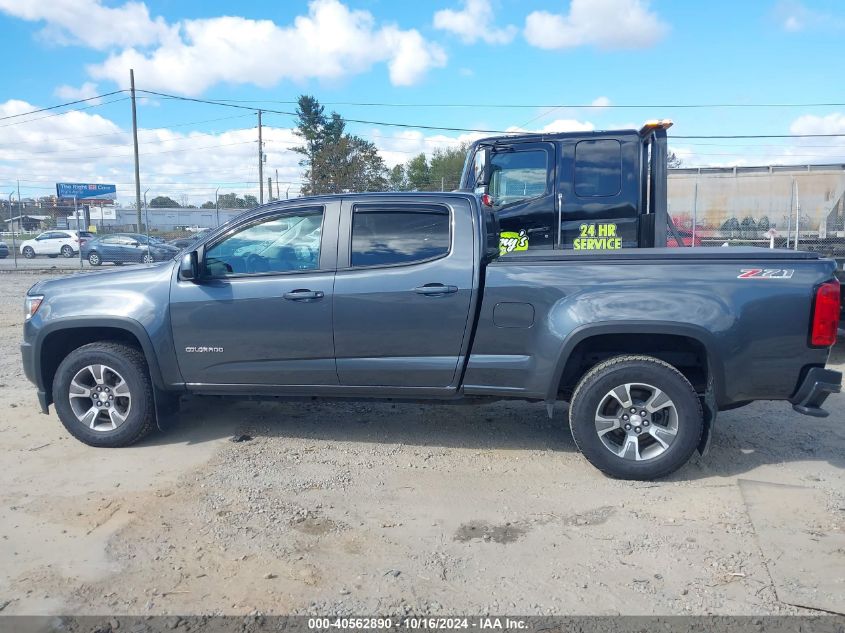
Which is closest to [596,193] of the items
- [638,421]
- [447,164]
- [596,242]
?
[596,242]

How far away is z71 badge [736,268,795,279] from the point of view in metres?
4.25

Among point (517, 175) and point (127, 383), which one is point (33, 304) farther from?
point (517, 175)

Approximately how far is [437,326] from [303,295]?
963 mm

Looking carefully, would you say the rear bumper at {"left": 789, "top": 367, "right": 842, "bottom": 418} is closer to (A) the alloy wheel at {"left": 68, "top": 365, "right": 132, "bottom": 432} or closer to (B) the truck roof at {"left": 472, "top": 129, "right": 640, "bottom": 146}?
(B) the truck roof at {"left": 472, "top": 129, "right": 640, "bottom": 146}

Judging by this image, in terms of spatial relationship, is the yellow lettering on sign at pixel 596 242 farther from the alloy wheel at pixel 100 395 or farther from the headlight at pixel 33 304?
the headlight at pixel 33 304

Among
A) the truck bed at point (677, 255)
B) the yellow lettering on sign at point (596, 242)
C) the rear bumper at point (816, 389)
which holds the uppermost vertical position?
the yellow lettering on sign at point (596, 242)

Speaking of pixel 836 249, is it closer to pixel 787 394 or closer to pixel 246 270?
pixel 787 394

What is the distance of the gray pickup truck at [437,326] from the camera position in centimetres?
430

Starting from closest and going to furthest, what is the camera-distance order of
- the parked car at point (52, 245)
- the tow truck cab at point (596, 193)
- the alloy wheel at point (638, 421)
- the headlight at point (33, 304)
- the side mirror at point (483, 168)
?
the alloy wheel at point (638, 421)
the headlight at point (33, 304)
the tow truck cab at point (596, 193)
the side mirror at point (483, 168)
the parked car at point (52, 245)

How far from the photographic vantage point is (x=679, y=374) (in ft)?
14.5

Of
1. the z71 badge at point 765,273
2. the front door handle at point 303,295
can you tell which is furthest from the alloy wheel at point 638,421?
the front door handle at point 303,295

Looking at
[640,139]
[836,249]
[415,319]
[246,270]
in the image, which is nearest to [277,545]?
[415,319]

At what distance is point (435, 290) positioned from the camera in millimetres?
4664

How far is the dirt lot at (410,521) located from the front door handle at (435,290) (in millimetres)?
1214
